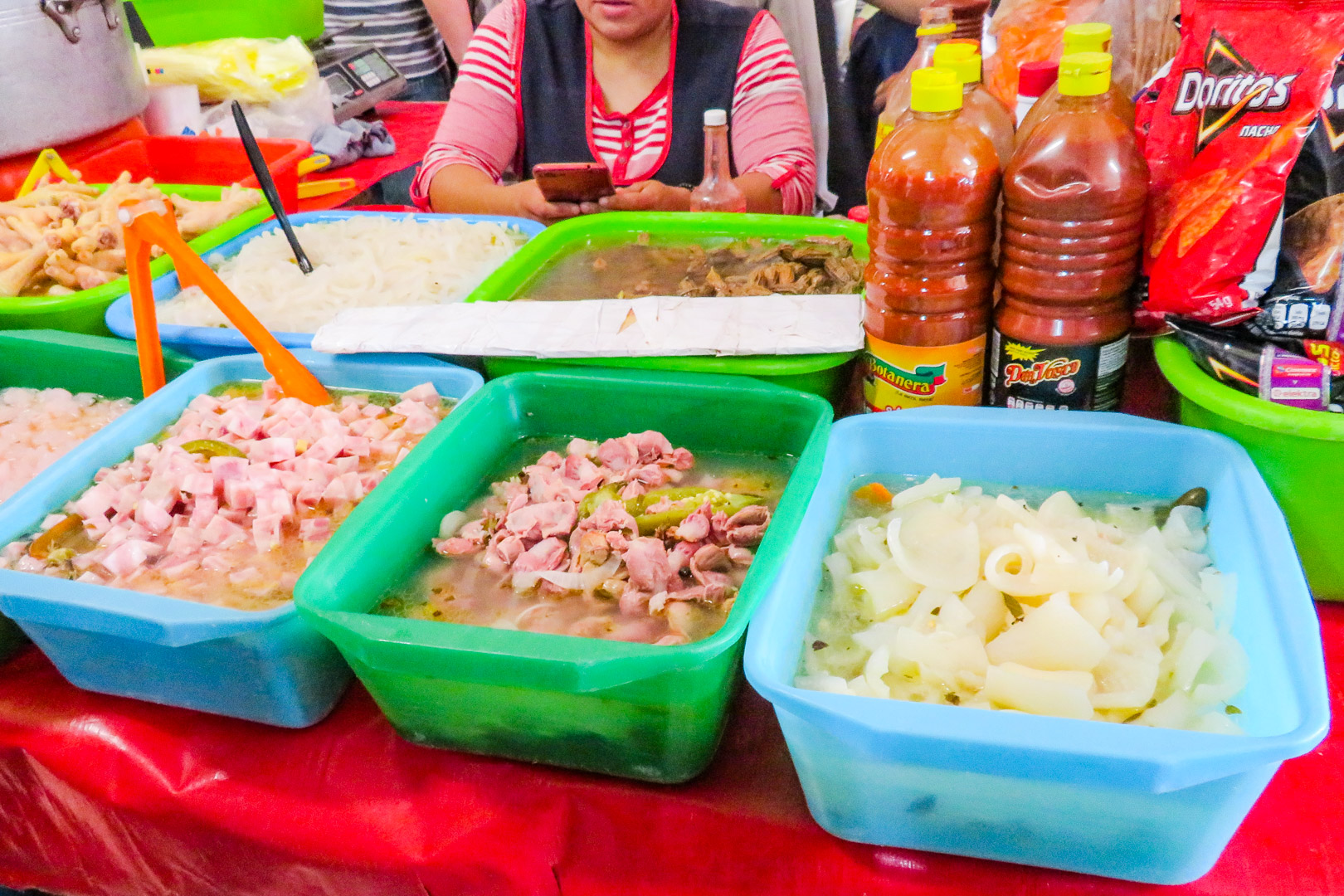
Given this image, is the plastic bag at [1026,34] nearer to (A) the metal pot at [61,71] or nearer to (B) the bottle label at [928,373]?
(B) the bottle label at [928,373]

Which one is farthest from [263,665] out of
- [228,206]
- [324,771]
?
[228,206]

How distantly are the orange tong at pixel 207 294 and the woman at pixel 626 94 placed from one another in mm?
1207

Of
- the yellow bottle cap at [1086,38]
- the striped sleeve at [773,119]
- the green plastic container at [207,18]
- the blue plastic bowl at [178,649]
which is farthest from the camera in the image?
the green plastic container at [207,18]

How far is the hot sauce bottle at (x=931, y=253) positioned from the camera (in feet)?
3.67

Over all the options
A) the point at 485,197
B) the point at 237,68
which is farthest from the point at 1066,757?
the point at 237,68

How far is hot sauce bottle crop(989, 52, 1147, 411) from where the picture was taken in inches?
41.5

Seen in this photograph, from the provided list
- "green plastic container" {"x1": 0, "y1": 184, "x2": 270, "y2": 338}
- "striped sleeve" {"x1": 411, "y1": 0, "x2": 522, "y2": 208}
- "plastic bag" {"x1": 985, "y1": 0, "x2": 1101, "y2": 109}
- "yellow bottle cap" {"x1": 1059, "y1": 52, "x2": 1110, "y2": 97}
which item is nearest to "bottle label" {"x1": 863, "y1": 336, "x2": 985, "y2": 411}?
"yellow bottle cap" {"x1": 1059, "y1": 52, "x2": 1110, "y2": 97}

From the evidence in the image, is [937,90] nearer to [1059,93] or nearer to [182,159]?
[1059,93]

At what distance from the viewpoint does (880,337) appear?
1.25 m

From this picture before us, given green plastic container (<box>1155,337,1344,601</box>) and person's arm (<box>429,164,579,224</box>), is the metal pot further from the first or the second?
green plastic container (<box>1155,337,1344,601</box>)

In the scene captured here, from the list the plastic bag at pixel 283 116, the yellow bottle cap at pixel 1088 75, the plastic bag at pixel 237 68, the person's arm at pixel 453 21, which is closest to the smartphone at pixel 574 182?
the yellow bottle cap at pixel 1088 75

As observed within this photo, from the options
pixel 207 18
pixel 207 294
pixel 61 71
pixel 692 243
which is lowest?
pixel 692 243

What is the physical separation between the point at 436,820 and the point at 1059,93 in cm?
107

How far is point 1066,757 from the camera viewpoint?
73 centimetres
